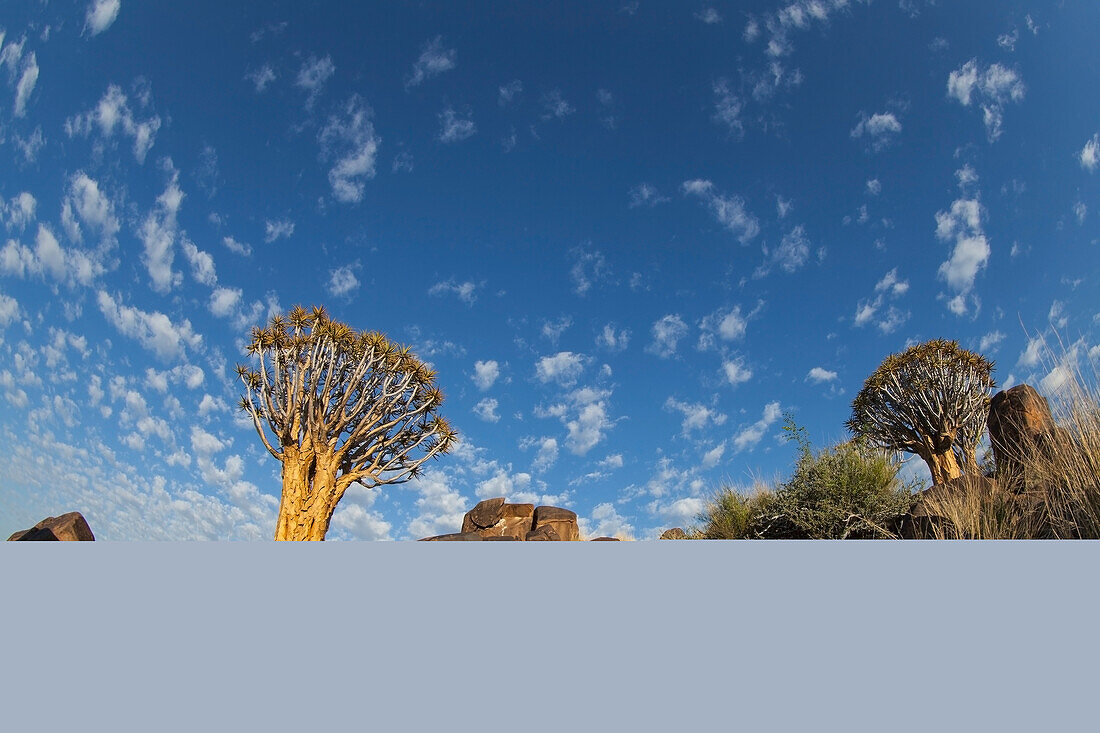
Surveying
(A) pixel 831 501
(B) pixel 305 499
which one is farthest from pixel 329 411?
(A) pixel 831 501

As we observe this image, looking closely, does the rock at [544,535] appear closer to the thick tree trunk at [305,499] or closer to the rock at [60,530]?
the thick tree trunk at [305,499]

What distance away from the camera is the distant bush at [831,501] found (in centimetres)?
705

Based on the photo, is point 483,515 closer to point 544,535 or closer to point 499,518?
point 499,518

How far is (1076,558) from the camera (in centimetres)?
137

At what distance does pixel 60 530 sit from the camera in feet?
24.2

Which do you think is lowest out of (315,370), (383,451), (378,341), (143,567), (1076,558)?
(1076,558)

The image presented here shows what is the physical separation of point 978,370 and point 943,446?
6.93 ft

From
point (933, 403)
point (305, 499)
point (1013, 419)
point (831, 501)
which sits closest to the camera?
point (831, 501)

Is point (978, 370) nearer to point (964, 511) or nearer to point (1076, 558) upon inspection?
point (964, 511)

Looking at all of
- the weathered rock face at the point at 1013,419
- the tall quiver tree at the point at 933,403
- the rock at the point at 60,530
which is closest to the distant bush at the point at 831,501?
the weathered rock face at the point at 1013,419

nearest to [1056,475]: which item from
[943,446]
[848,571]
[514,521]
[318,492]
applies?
[848,571]

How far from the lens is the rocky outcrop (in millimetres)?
10344

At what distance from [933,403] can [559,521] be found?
9.68m

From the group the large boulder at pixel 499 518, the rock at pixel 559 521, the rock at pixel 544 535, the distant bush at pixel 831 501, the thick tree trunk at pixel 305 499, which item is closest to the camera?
the distant bush at pixel 831 501
